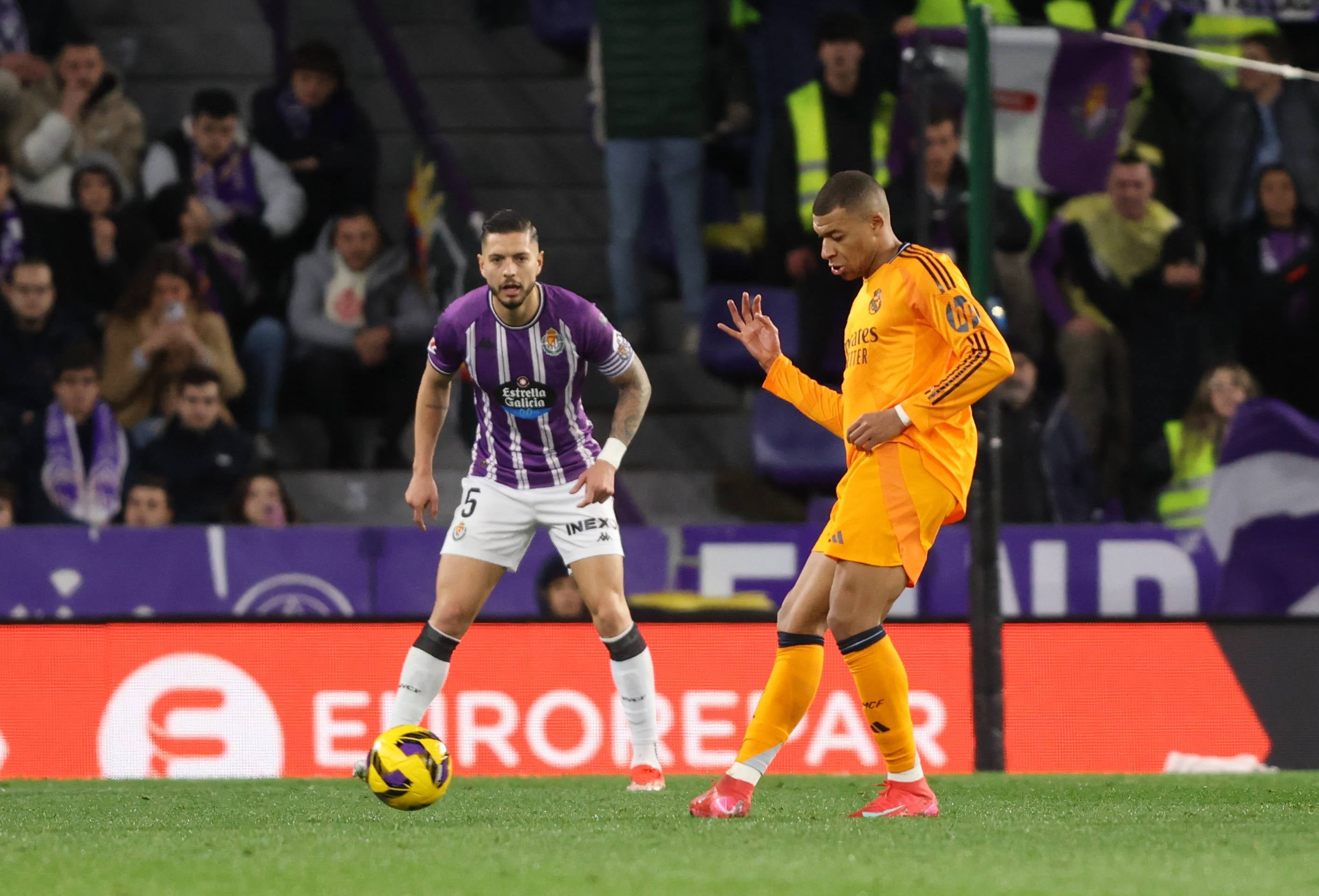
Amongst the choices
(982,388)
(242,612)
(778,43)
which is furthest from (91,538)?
(982,388)

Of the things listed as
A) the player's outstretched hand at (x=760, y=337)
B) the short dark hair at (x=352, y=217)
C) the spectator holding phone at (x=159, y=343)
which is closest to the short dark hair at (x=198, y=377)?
the spectator holding phone at (x=159, y=343)

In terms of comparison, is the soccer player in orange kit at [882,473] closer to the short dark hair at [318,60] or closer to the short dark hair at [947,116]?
the short dark hair at [947,116]

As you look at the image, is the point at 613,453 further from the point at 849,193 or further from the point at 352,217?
the point at 352,217

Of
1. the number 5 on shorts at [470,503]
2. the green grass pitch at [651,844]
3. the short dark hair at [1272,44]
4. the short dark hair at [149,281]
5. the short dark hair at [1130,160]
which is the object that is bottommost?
the green grass pitch at [651,844]

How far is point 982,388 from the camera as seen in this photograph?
5.14m

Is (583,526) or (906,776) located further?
(583,526)

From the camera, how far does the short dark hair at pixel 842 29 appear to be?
Answer: 35.0 feet

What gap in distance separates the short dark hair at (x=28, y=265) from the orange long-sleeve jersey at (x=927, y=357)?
21.5ft

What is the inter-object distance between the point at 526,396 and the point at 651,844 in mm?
1981

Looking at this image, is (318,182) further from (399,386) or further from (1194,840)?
(1194,840)

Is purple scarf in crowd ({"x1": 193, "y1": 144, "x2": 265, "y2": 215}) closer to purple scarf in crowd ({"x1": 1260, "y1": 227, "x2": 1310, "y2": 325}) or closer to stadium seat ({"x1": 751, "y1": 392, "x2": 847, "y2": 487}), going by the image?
stadium seat ({"x1": 751, "y1": 392, "x2": 847, "y2": 487})

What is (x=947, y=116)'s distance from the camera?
10594 millimetres

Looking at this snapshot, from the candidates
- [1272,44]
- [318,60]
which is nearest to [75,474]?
[318,60]

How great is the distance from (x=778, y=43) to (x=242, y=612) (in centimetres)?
485
